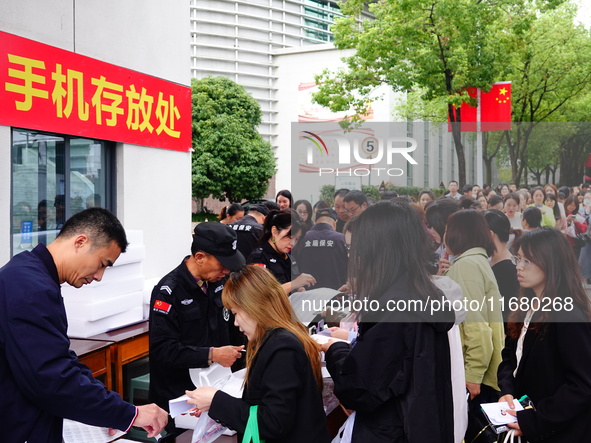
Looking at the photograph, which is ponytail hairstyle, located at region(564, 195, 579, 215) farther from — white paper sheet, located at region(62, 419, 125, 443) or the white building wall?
the white building wall

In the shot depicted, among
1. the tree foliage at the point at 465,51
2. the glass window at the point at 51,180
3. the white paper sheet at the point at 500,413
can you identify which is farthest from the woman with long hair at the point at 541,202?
the tree foliage at the point at 465,51

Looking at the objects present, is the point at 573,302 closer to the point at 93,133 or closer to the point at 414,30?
the point at 93,133

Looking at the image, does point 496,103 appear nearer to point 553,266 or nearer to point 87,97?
point 87,97

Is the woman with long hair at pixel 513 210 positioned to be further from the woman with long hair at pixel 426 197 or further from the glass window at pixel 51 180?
the glass window at pixel 51 180

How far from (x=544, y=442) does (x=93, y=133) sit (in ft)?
14.5

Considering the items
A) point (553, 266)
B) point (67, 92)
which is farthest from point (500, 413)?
point (67, 92)

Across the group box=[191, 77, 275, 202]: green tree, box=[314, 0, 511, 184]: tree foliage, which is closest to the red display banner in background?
box=[314, 0, 511, 184]: tree foliage

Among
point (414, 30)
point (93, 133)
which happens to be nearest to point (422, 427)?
point (93, 133)

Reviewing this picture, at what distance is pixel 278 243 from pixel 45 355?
246 cm

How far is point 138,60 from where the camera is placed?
5.75 metres

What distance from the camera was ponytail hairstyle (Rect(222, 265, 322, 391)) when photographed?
1.94m

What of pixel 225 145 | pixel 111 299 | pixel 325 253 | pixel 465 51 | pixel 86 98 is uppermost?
pixel 465 51

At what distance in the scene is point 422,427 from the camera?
1.76 metres

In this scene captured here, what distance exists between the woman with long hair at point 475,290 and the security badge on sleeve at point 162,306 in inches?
56.8
